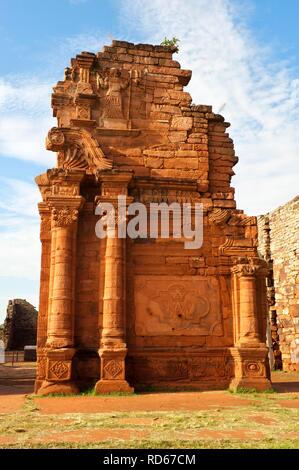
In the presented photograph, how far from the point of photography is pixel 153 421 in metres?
6.44

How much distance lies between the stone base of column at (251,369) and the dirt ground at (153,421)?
0.53m

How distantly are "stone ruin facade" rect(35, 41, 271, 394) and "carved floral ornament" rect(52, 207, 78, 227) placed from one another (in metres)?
0.02

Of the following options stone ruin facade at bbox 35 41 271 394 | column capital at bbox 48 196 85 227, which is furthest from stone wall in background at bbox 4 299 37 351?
column capital at bbox 48 196 85 227

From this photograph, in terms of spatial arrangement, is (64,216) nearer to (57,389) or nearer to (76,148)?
(76,148)

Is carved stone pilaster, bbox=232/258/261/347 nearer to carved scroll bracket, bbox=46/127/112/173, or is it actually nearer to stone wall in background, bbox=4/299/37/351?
carved scroll bracket, bbox=46/127/112/173

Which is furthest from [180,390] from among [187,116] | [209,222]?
[187,116]

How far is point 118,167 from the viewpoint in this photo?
11477 millimetres

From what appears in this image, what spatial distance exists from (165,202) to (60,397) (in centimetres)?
499

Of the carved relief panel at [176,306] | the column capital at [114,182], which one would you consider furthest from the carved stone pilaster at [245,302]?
the column capital at [114,182]

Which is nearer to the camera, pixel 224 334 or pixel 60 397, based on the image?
pixel 60 397

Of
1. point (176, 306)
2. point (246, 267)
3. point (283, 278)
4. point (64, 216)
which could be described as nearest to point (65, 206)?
point (64, 216)

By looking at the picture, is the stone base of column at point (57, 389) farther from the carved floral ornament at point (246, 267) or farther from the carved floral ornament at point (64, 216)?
the carved floral ornament at point (246, 267)

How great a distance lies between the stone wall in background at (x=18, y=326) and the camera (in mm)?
33438
